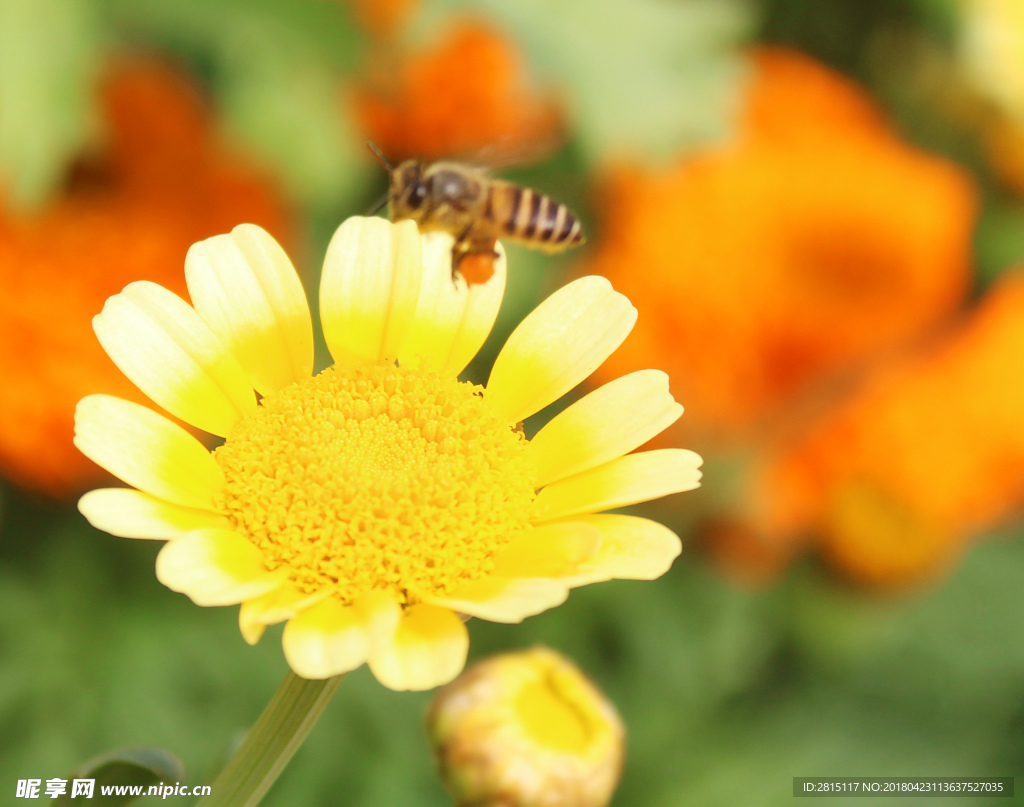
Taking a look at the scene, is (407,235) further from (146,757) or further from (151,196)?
(151,196)

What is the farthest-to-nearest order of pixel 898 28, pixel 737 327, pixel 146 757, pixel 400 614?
pixel 898 28 < pixel 737 327 < pixel 146 757 < pixel 400 614

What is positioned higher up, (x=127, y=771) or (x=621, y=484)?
(x=621, y=484)

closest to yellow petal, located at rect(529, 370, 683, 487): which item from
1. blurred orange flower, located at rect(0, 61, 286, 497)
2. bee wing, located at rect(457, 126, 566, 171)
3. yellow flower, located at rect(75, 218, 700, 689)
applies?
yellow flower, located at rect(75, 218, 700, 689)

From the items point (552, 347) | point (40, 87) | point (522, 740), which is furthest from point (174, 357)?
point (40, 87)

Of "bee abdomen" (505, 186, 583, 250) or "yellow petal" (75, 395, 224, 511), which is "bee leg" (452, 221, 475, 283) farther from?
"yellow petal" (75, 395, 224, 511)

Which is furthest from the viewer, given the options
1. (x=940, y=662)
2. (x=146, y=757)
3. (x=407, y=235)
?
(x=940, y=662)

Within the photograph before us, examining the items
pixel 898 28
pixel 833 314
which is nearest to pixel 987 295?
pixel 833 314

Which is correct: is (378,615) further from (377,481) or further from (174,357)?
(174,357)
